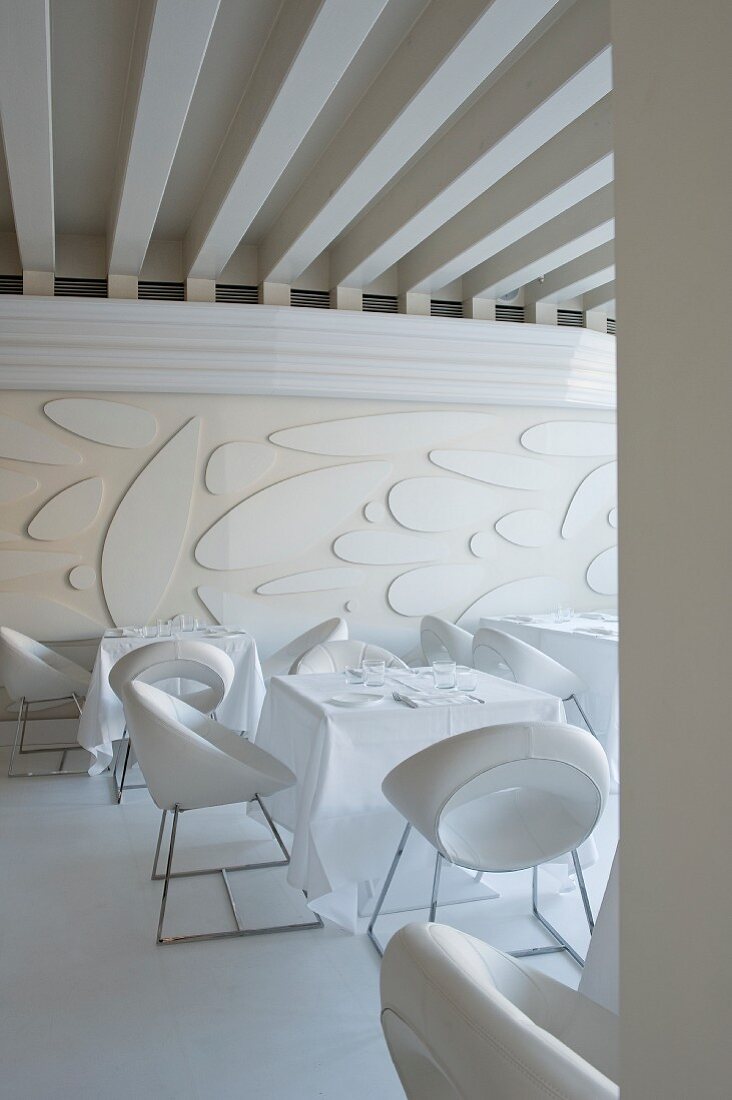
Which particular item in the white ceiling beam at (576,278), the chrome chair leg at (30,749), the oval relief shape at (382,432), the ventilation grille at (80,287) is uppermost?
Result: the white ceiling beam at (576,278)

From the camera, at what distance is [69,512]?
6.26 meters

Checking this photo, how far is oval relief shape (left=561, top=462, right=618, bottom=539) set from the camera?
746cm

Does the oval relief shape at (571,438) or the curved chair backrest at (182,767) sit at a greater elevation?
the oval relief shape at (571,438)

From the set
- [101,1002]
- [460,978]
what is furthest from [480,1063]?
[101,1002]

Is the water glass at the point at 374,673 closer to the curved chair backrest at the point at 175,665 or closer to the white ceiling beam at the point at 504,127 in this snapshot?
the curved chair backrest at the point at 175,665

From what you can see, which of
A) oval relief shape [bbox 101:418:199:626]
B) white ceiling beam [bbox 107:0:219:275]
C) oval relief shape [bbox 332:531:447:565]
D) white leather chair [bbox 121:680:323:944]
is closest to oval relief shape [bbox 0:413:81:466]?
oval relief shape [bbox 101:418:199:626]

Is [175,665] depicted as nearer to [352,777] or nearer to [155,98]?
[352,777]

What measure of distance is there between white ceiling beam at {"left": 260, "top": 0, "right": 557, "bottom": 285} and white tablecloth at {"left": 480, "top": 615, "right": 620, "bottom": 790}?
9.42 feet

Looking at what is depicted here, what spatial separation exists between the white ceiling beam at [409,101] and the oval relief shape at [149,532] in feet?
5.91

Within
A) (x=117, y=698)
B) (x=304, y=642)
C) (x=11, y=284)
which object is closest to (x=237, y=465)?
(x=304, y=642)

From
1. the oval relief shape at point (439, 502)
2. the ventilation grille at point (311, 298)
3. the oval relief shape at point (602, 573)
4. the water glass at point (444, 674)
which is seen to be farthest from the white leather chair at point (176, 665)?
the oval relief shape at point (602, 573)

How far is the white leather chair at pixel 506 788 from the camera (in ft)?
8.78

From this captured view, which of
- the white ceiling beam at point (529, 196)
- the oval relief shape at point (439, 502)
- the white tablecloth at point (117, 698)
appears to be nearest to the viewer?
the white ceiling beam at point (529, 196)

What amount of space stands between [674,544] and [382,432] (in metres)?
6.09
